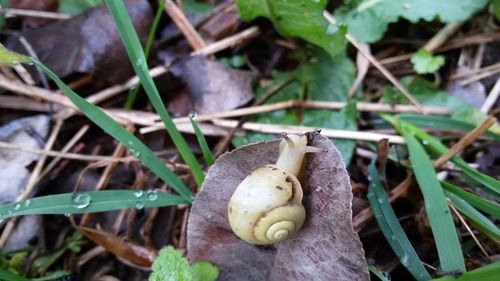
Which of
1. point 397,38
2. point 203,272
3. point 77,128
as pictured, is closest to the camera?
point 203,272

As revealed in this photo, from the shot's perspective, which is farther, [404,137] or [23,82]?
[23,82]

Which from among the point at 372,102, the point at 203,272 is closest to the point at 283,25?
the point at 372,102

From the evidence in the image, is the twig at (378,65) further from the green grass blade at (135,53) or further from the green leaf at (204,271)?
the green leaf at (204,271)

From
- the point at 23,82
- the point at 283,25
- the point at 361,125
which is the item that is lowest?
the point at 361,125

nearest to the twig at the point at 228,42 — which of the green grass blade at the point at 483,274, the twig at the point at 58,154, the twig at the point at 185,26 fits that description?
the twig at the point at 185,26

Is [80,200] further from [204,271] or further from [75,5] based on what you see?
[75,5]

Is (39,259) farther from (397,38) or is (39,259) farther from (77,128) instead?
(397,38)
